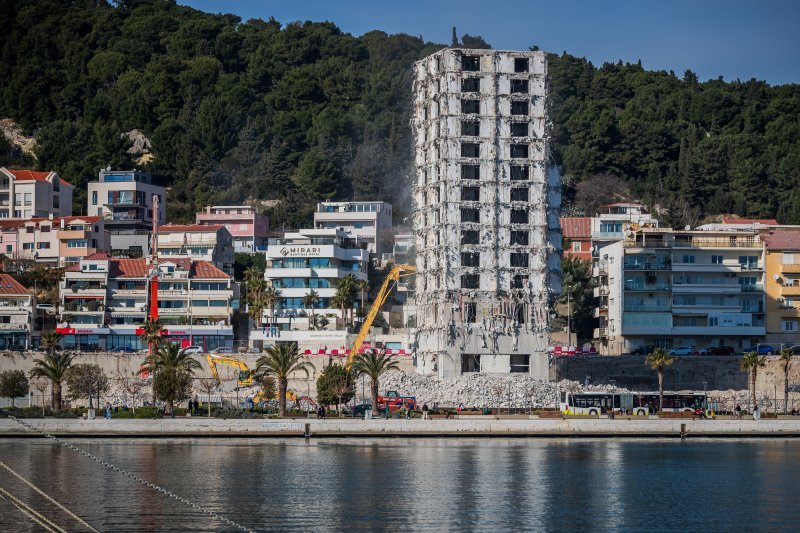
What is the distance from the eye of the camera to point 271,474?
84.2 metres

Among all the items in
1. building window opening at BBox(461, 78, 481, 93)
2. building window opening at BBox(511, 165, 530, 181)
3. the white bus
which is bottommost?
the white bus

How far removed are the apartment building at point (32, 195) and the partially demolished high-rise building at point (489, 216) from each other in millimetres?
81315

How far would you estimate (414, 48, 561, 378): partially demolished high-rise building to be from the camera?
129250 millimetres

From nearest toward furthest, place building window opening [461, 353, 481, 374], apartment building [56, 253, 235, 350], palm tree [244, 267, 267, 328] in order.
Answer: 1. building window opening [461, 353, 481, 374]
2. apartment building [56, 253, 235, 350]
3. palm tree [244, 267, 267, 328]

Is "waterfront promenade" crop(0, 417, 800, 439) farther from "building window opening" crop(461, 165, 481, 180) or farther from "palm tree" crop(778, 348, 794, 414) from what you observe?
"building window opening" crop(461, 165, 481, 180)

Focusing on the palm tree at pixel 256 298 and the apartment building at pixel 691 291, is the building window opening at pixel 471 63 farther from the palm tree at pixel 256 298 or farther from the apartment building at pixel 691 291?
the palm tree at pixel 256 298

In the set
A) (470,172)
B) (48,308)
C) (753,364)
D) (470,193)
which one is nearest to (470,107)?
(470,172)

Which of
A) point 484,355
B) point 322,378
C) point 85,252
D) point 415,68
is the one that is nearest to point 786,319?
point 484,355

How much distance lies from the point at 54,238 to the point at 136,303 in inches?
1126

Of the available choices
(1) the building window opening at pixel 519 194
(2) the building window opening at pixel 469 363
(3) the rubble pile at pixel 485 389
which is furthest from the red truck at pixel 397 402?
(1) the building window opening at pixel 519 194

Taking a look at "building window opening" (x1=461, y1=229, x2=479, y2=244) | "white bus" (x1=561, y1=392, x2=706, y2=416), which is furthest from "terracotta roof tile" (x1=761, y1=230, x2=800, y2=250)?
"building window opening" (x1=461, y1=229, x2=479, y2=244)

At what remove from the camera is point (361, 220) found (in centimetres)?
19075

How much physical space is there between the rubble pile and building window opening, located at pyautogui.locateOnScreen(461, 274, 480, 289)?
31.2 feet

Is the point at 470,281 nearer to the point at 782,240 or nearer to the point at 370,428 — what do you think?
the point at 370,428
